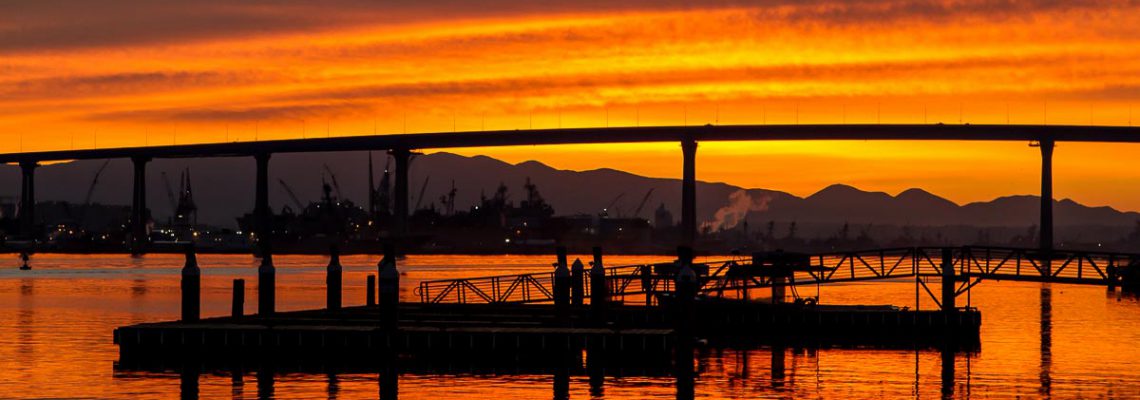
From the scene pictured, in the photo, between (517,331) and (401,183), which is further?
(401,183)

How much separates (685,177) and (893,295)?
68.7 m

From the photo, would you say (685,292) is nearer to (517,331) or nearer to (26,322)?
(517,331)

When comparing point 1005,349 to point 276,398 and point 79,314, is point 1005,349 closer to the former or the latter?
point 276,398

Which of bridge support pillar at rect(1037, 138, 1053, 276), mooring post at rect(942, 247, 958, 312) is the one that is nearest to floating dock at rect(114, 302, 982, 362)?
mooring post at rect(942, 247, 958, 312)

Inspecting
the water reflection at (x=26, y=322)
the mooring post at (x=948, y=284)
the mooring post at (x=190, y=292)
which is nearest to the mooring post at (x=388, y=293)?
the mooring post at (x=190, y=292)

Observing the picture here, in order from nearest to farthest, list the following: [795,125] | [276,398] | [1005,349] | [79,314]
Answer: [276,398]
[1005,349]
[79,314]
[795,125]

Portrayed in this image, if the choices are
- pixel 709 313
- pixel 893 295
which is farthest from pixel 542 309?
pixel 893 295

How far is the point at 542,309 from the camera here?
5125cm

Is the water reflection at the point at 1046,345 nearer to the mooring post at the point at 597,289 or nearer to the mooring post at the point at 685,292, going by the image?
the mooring post at the point at 685,292

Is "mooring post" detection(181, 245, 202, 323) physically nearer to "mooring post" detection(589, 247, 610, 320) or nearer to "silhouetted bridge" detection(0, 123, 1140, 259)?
"mooring post" detection(589, 247, 610, 320)

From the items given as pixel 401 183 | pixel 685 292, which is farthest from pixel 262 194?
pixel 685 292

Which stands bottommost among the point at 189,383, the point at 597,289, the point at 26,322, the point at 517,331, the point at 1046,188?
the point at 26,322

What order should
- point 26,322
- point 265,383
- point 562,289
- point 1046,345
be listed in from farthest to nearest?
point 26,322 < point 1046,345 < point 562,289 < point 265,383

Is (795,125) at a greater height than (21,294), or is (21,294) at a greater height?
(795,125)
